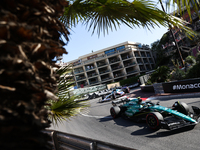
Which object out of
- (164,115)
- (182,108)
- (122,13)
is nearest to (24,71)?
(122,13)

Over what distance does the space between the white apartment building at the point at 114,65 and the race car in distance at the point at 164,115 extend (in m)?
36.0

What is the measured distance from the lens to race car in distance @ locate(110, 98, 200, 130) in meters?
5.36

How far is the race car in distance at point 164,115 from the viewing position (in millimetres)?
5360

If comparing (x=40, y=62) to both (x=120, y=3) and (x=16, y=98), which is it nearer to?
(x=16, y=98)

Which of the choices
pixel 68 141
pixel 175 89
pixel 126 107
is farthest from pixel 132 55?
pixel 68 141

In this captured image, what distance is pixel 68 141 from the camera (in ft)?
10.3

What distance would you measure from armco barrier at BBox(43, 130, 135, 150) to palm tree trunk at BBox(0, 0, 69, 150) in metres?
1.32

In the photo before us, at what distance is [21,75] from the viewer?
112 centimetres

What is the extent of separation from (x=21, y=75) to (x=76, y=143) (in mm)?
2230

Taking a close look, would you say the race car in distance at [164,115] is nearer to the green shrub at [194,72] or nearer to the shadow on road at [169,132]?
the shadow on road at [169,132]

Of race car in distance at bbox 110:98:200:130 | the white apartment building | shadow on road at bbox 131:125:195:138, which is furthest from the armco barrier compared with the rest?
the white apartment building

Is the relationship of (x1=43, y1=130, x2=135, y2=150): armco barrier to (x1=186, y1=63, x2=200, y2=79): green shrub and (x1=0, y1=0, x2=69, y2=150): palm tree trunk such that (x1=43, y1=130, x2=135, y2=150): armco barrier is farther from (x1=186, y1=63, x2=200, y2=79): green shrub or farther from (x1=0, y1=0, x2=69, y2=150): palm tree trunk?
(x1=186, y1=63, x2=200, y2=79): green shrub

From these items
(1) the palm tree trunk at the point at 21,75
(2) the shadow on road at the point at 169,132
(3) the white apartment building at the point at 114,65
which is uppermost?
(3) the white apartment building at the point at 114,65

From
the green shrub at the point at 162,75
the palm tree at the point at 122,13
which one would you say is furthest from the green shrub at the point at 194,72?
the palm tree at the point at 122,13
